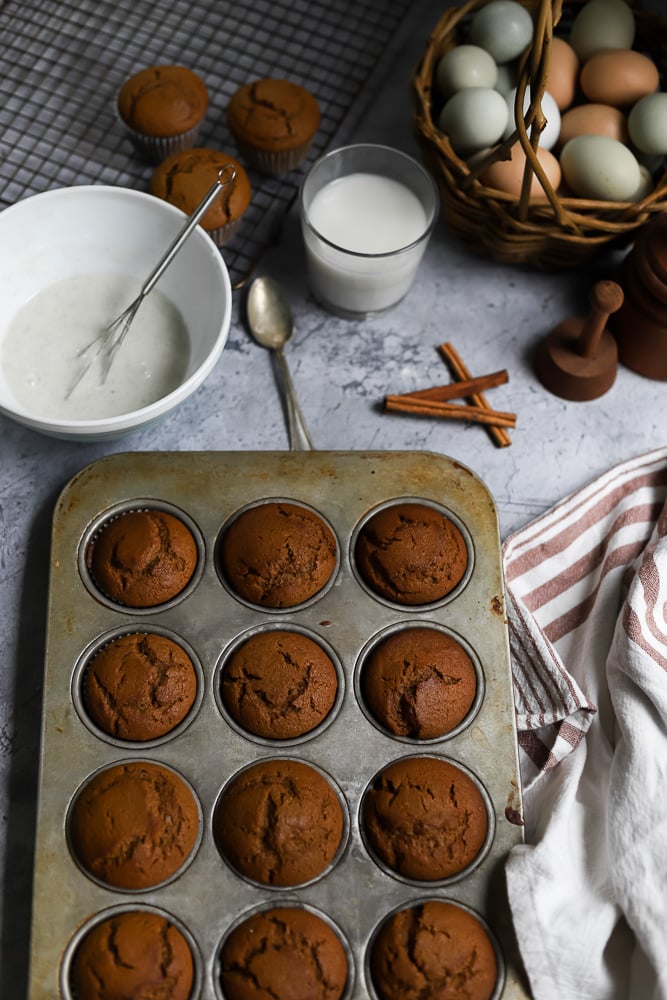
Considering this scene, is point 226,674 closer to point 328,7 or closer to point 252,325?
point 252,325

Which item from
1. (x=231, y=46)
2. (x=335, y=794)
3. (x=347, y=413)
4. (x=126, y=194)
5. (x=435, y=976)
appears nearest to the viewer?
(x=435, y=976)

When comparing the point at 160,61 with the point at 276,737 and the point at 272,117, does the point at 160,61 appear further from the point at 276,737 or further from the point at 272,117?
the point at 276,737

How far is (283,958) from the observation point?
5.38ft

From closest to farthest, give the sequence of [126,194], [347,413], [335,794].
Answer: [335,794] < [126,194] < [347,413]

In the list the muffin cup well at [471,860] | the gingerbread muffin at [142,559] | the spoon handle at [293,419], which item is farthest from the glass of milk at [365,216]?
the muffin cup well at [471,860]

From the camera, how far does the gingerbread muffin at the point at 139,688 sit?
5.87 feet

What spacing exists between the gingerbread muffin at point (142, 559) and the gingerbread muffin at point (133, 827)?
33cm

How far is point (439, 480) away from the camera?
2.01 metres

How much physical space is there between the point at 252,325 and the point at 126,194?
1.30 ft

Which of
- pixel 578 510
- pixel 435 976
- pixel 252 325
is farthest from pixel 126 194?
pixel 435 976

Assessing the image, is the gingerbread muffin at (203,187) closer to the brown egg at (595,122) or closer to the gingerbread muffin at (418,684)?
the brown egg at (595,122)

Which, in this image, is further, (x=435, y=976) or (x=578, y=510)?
(x=578, y=510)

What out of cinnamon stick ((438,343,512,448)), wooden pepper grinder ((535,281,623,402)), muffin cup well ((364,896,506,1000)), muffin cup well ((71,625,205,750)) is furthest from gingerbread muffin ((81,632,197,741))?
wooden pepper grinder ((535,281,623,402))

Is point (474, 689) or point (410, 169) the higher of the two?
point (410, 169)
